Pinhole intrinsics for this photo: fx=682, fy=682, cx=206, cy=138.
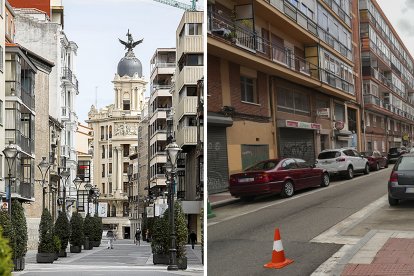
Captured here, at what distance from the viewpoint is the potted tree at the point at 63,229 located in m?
12.7

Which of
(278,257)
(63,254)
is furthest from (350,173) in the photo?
(63,254)

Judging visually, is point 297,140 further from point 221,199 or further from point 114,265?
point 114,265

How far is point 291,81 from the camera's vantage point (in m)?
2.57

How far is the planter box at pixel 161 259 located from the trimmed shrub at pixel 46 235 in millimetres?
1773

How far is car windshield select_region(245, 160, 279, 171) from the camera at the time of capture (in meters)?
2.49

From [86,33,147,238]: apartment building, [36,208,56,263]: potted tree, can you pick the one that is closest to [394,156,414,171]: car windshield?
[86,33,147,238]: apartment building

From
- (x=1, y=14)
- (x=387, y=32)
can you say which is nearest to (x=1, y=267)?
(x=387, y=32)

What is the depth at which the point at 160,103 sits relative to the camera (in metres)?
5.73

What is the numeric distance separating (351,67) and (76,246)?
39.6 ft

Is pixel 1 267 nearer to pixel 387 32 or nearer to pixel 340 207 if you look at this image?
pixel 340 207

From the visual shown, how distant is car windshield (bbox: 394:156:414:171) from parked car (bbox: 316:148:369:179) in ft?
0.50

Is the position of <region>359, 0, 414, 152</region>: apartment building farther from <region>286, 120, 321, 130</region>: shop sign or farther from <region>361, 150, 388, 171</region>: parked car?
<region>286, 120, 321, 130</region>: shop sign

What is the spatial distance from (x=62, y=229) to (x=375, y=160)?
439 inches

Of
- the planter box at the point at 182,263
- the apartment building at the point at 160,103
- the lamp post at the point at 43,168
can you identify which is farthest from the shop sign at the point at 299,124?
the lamp post at the point at 43,168
